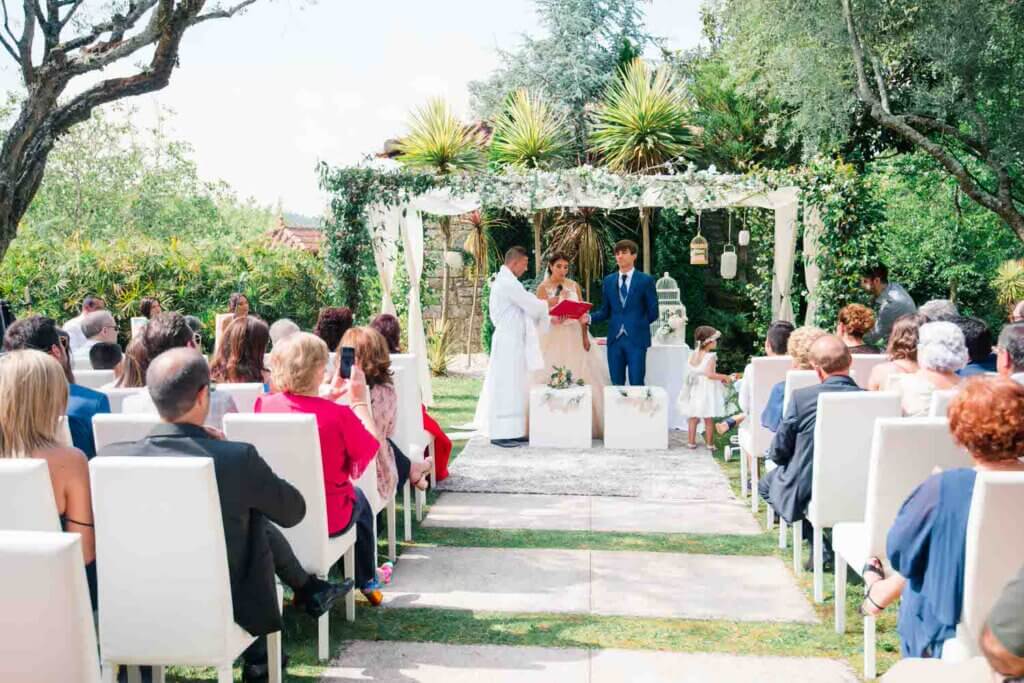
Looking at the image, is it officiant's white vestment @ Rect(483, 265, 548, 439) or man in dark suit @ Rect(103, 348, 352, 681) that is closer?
man in dark suit @ Rect(103, 348, 352, 681)

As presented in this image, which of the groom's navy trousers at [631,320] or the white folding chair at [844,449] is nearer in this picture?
the white folding chair at [844,449]

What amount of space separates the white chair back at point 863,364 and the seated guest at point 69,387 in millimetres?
Answer: 4288

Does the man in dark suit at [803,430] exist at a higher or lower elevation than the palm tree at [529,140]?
lower

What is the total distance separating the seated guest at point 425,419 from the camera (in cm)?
577

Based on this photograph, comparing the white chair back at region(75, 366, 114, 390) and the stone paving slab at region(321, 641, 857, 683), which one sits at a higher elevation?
the white chair back at region(75, 366, 114, 390)

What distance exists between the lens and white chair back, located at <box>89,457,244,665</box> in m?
2.76

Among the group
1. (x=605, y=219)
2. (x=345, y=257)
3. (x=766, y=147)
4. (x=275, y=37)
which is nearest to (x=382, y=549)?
(x=345, y=257)

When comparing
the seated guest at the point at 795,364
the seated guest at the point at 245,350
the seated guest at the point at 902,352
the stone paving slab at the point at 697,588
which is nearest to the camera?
the stone paving slab at the point at 697,588

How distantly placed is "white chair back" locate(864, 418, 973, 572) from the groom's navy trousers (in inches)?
211

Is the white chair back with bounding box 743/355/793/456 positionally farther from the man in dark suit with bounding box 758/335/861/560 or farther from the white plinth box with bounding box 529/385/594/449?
the white plinth box with bounding box 529/385/594/449

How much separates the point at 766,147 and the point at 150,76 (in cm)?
1007

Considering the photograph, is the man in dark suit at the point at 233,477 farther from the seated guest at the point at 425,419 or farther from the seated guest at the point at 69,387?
the seated guest at the point at 425,419

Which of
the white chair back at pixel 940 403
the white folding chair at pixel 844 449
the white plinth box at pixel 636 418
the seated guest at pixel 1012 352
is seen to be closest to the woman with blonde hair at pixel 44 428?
the white folding chair at pixel 844 449

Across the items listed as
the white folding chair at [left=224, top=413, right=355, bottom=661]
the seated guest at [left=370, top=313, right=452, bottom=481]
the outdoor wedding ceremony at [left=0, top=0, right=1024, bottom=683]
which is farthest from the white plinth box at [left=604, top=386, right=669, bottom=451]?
the white folding chair at [left=224, top=413, right=355, bottom=661]
